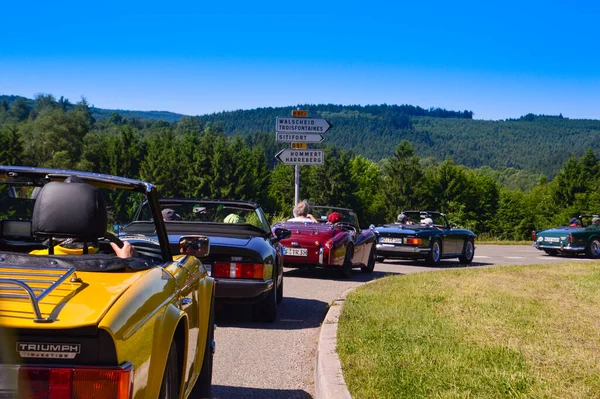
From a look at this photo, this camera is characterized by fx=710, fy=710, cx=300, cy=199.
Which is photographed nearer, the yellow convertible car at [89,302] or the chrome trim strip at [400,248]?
the yellow convertible car at [89,302]

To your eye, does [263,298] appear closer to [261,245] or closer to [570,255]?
[261,245]

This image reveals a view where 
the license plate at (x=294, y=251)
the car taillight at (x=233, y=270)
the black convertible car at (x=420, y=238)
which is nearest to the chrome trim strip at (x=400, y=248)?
the black convertible car at (x=420, y=238)

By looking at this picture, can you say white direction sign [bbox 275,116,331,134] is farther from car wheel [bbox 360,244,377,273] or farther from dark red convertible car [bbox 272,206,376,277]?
dark red convertible car [bbox 272,206,376,277]

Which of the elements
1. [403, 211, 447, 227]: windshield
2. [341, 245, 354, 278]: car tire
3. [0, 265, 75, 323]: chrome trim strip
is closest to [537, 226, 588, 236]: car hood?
[403, 211, 447, 227]: windshield

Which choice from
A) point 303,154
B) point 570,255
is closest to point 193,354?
point 303,154

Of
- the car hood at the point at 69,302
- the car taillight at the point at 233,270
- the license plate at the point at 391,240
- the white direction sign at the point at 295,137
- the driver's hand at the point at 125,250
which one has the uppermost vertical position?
the white direction sign at the point at 295,137

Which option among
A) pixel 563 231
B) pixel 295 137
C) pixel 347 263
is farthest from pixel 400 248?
pixel 563 231

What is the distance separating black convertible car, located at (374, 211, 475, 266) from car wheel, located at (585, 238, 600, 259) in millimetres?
7400

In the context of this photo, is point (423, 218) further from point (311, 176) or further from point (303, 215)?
point (311, 176)

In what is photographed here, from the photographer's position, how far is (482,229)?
111m

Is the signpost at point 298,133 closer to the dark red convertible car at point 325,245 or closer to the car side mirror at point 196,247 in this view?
the dark red convertible car at point 325,245

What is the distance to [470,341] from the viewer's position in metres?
6.52

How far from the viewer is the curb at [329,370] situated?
190 inches

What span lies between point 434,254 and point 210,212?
35.7 feet
